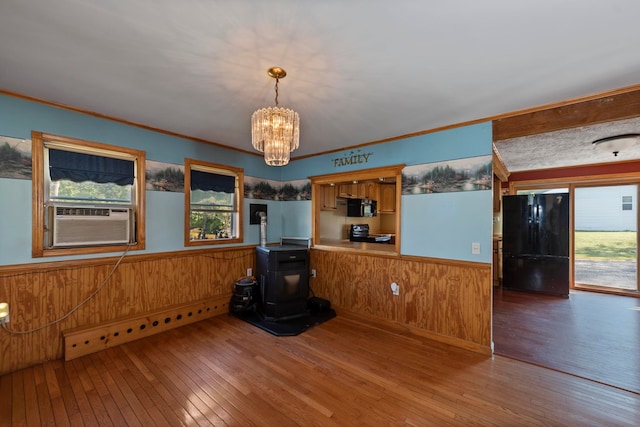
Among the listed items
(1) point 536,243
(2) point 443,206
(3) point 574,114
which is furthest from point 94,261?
(1) point 536,243

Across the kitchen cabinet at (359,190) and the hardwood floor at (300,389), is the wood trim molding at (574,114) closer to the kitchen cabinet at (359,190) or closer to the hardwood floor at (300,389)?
the hardwood floor at (300,389)

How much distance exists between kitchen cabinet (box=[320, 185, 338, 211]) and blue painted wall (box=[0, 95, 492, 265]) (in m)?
1.18

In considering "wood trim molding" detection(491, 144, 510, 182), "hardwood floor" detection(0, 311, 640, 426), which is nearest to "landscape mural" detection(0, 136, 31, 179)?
"hardwood floor" detection(0, 311, 640, 426)

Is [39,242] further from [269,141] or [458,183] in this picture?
[458,183]

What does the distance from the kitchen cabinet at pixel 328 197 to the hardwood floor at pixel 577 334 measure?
3330 millimetres

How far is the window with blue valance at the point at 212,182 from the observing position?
3795 mm

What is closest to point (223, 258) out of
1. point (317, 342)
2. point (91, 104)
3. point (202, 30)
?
point (317, 342)

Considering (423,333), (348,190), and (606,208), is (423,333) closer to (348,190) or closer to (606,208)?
(348,190)

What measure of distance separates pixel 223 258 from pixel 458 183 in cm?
341

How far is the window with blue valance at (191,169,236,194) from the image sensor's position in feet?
12.5

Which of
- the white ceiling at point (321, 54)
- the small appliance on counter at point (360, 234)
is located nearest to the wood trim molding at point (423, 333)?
the small appliance on counter at point (360, 234)

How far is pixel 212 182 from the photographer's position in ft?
13.0

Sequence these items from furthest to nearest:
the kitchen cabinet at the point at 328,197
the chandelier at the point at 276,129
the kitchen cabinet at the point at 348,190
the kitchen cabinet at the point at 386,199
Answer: the kitchen cabinet at the point at 386,199, the kitchen cabinet at the point at 348,190, the kitchen cabinet at the point at 328,197, the chandelier at the point at 276,129

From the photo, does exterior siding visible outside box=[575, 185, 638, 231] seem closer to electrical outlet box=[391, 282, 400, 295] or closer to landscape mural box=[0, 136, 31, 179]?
electrical outlet box=[391, 282, 400, 295]
